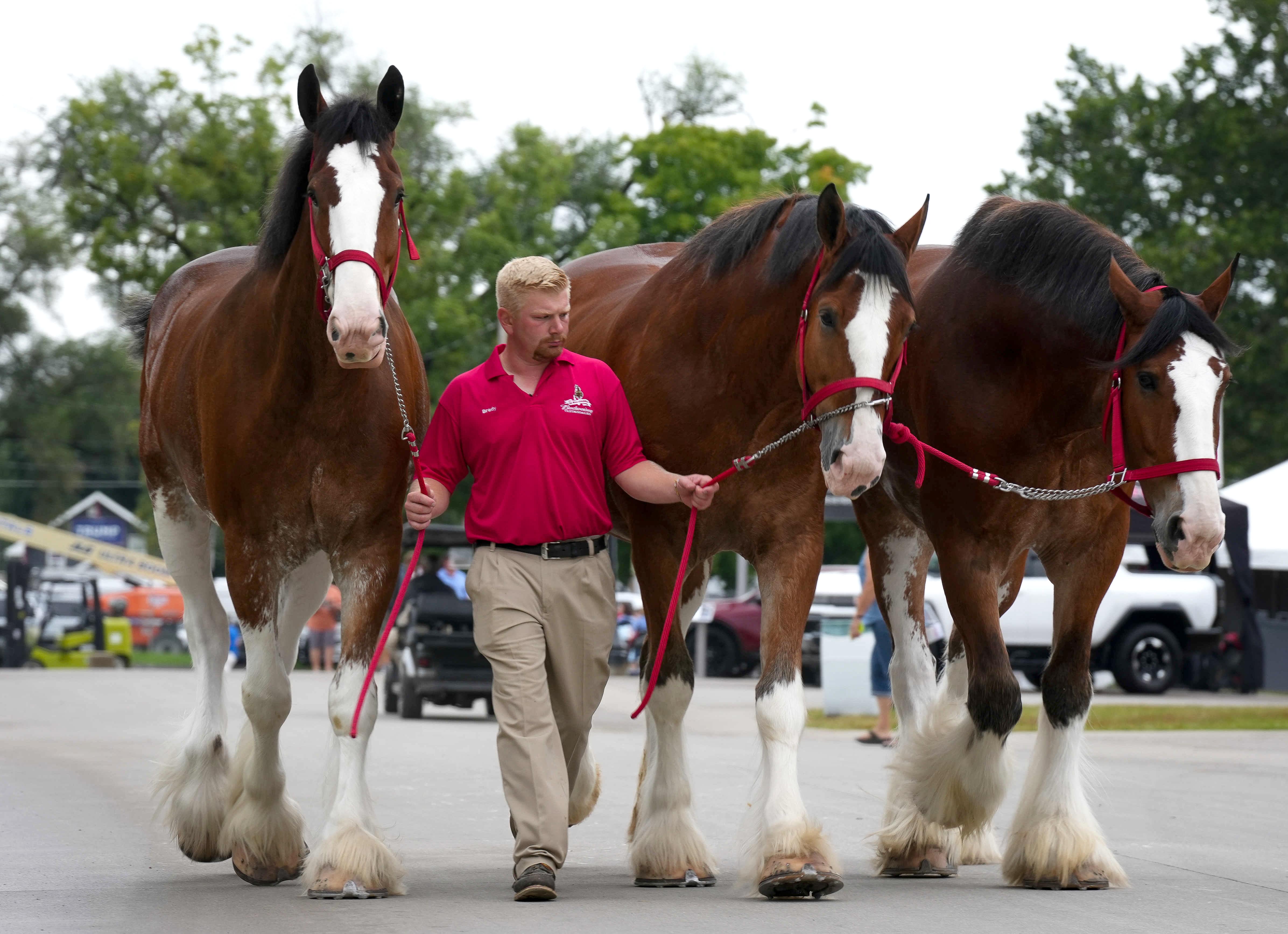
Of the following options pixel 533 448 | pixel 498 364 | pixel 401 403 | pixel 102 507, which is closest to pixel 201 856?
pixel 401 403

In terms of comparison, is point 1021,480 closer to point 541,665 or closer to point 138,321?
point 541,665

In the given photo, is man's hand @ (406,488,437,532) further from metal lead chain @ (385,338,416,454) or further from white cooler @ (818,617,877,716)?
white cooler @ (818,617,877,716)

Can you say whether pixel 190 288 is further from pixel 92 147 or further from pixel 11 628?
pixel 92 147

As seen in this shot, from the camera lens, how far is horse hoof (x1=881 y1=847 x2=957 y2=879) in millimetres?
7129

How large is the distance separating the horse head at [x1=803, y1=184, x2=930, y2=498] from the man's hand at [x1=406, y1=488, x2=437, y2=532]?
1463 millimetres

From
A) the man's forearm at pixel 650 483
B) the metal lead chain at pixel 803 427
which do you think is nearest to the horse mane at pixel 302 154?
the man's forearm at pixel 650 483

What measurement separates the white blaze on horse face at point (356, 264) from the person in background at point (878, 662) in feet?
30.4

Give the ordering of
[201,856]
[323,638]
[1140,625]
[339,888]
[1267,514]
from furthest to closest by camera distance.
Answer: [323,638] → [1267,514] → [1140,625] → [201,856] → [339,888]

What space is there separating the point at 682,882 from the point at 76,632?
A: 33943 mm

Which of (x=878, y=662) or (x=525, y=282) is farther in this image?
(x=878, y=662)

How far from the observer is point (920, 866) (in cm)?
715

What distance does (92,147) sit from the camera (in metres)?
38.4

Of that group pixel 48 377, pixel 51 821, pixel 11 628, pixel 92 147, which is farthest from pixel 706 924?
pixel 48 377

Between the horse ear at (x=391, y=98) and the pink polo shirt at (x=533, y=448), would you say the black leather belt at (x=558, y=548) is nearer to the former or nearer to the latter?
the pink polo shirt at (x=533, y=448)
